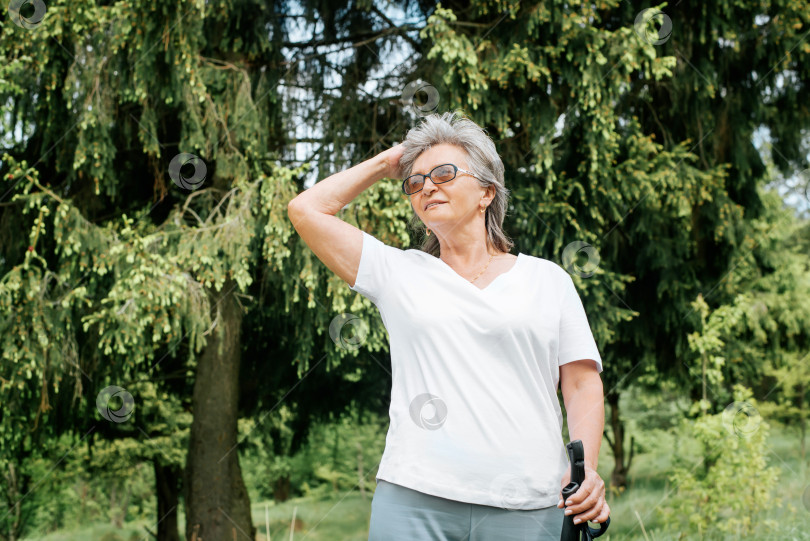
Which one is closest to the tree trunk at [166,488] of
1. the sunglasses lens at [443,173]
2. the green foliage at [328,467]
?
the green foliage at [328,467]

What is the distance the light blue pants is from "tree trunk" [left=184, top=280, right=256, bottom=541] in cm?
545

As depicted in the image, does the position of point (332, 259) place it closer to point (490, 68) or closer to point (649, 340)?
point (490, 68)

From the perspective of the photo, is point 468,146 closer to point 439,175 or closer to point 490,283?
point 439,175

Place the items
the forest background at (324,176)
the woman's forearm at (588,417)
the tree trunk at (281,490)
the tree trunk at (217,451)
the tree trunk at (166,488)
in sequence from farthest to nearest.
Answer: the tree trunk at (281,490) → the tree trunk at (166,488) → the tree trunk at (217,451) → the forest background at (324,176) → the woman's forearm at (588,417)

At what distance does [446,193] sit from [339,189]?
0.30 metres

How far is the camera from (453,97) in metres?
5.91

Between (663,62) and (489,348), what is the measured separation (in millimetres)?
5048

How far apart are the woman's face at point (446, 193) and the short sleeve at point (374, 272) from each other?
13 centimetres

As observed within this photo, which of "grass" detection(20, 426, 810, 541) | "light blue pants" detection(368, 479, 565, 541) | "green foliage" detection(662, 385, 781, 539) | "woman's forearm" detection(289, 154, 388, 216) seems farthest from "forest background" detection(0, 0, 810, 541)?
"light blue pants" detection(368, 479, 565, 541)

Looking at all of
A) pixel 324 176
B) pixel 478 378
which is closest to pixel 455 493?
pixel 478 378

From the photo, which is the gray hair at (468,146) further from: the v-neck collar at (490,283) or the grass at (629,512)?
the grass at (629,512)

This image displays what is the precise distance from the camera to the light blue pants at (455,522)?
5.07 ft

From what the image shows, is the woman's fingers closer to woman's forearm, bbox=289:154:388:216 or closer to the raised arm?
the raised arm

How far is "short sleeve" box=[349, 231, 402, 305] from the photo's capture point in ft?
5.88
